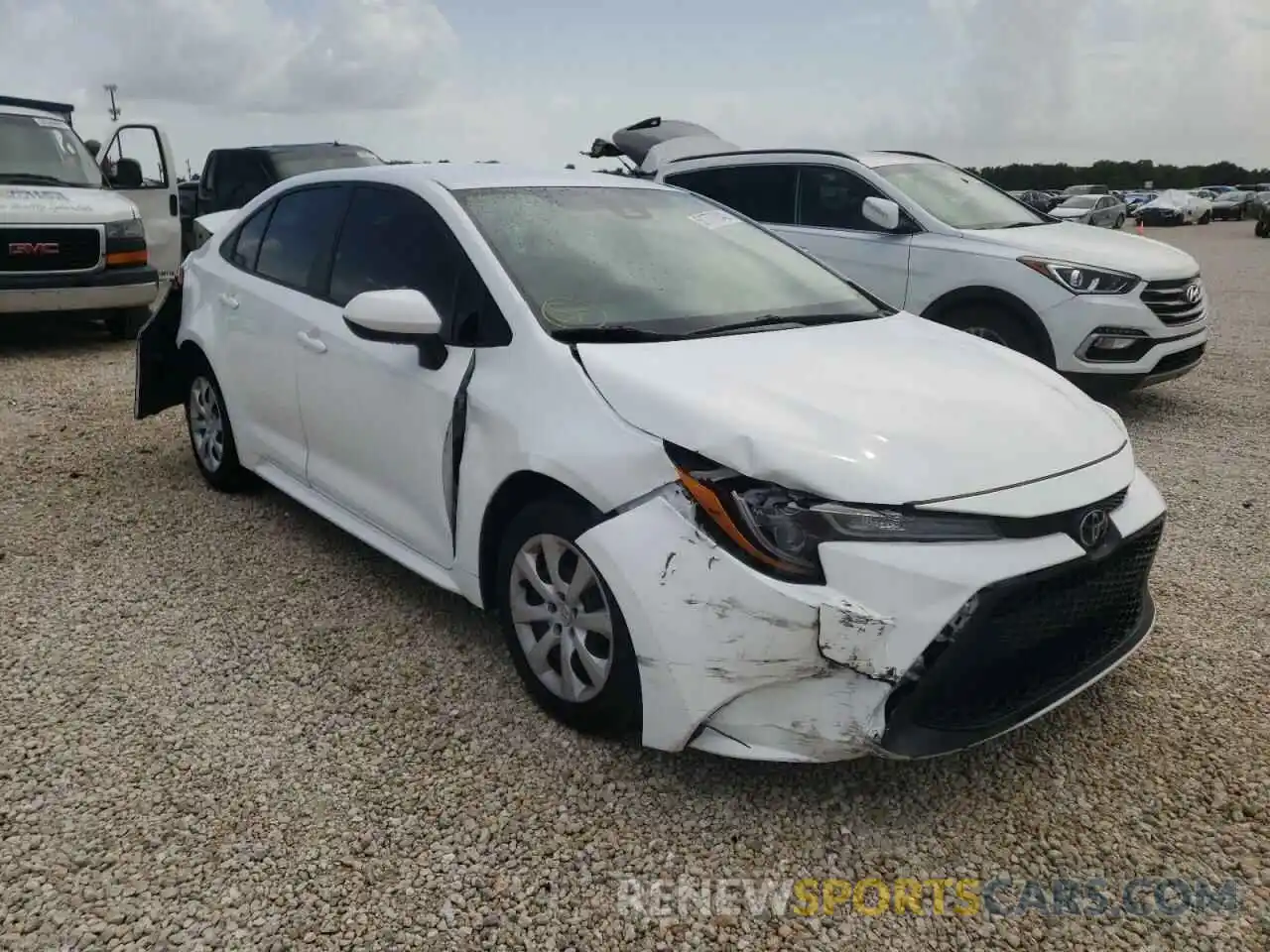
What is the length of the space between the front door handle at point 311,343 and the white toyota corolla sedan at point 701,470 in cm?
3

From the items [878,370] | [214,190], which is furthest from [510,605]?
[214,190]

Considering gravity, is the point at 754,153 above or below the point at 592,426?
above

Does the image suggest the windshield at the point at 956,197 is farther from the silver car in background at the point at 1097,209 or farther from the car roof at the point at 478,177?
the silver car in background at the point at 1097,209

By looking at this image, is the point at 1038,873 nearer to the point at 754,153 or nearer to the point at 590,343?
the point at 590,343

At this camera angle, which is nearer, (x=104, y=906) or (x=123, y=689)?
(x=104, y=906)

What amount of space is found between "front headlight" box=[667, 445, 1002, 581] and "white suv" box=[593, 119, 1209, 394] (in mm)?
4591

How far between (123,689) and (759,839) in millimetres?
2051

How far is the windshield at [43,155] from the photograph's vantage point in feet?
29.4

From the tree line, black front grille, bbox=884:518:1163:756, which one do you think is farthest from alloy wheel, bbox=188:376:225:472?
the tree line

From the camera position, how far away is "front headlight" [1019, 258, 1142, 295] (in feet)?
21.2

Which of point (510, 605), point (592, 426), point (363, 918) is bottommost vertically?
point (363, 918)

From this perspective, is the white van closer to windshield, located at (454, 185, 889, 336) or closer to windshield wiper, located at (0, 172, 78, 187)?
windshield wiper, located at (0, 172, 78, 187)

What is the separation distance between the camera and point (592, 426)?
2736 mm

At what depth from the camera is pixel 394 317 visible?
3105 mm
